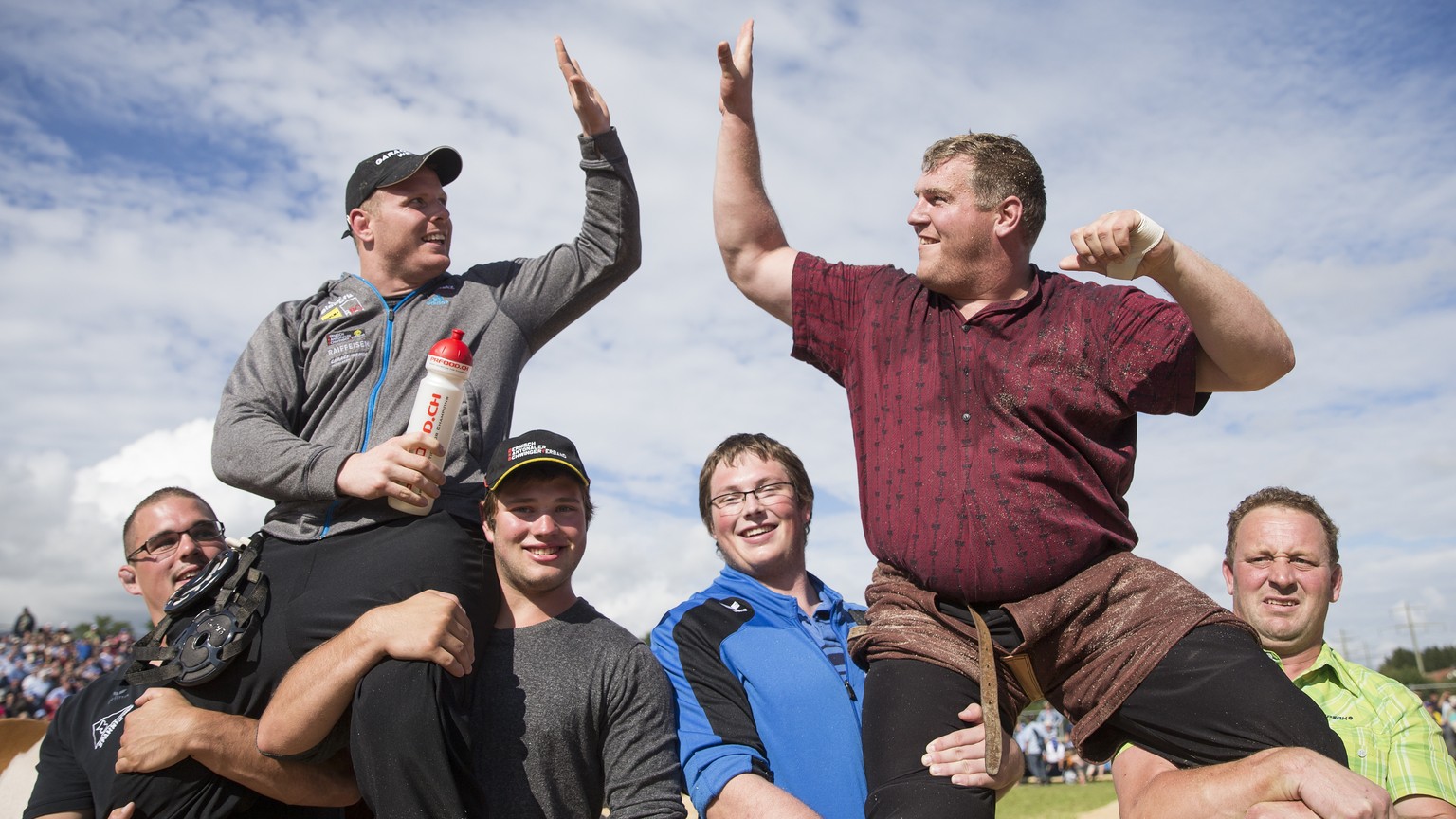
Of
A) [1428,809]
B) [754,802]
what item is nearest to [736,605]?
[754,802]

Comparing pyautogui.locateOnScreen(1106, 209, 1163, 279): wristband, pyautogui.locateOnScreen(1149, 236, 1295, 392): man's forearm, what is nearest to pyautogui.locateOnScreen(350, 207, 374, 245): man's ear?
pyautogui.locateOnScreen(1106, 209, 1163, 279): wristband

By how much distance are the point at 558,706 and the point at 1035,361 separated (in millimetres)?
1854

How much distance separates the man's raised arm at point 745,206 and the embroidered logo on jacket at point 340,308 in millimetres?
1333

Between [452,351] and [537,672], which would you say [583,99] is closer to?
[452,351]

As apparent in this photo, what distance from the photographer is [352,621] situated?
A: 3.30 m

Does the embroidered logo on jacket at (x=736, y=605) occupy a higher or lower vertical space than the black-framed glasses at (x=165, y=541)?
lower

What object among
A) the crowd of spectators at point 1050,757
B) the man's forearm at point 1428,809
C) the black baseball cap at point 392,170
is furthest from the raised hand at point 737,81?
the crowd of spectators at point 1050,757

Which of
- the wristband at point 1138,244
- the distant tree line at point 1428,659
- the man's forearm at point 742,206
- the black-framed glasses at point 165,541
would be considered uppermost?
the distant tree line at point 1428,659

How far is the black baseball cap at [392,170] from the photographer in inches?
153

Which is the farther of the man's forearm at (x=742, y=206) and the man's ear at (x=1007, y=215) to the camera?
the man's forearm at (x=742, y=206)

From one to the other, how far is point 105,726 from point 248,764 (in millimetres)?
975

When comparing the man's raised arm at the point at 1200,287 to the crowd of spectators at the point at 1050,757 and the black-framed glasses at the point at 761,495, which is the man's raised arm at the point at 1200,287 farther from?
the crowd of spectators at the point at 1050,757

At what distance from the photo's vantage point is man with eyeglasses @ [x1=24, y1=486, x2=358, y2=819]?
333 cm

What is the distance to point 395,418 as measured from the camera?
3.63 metres
